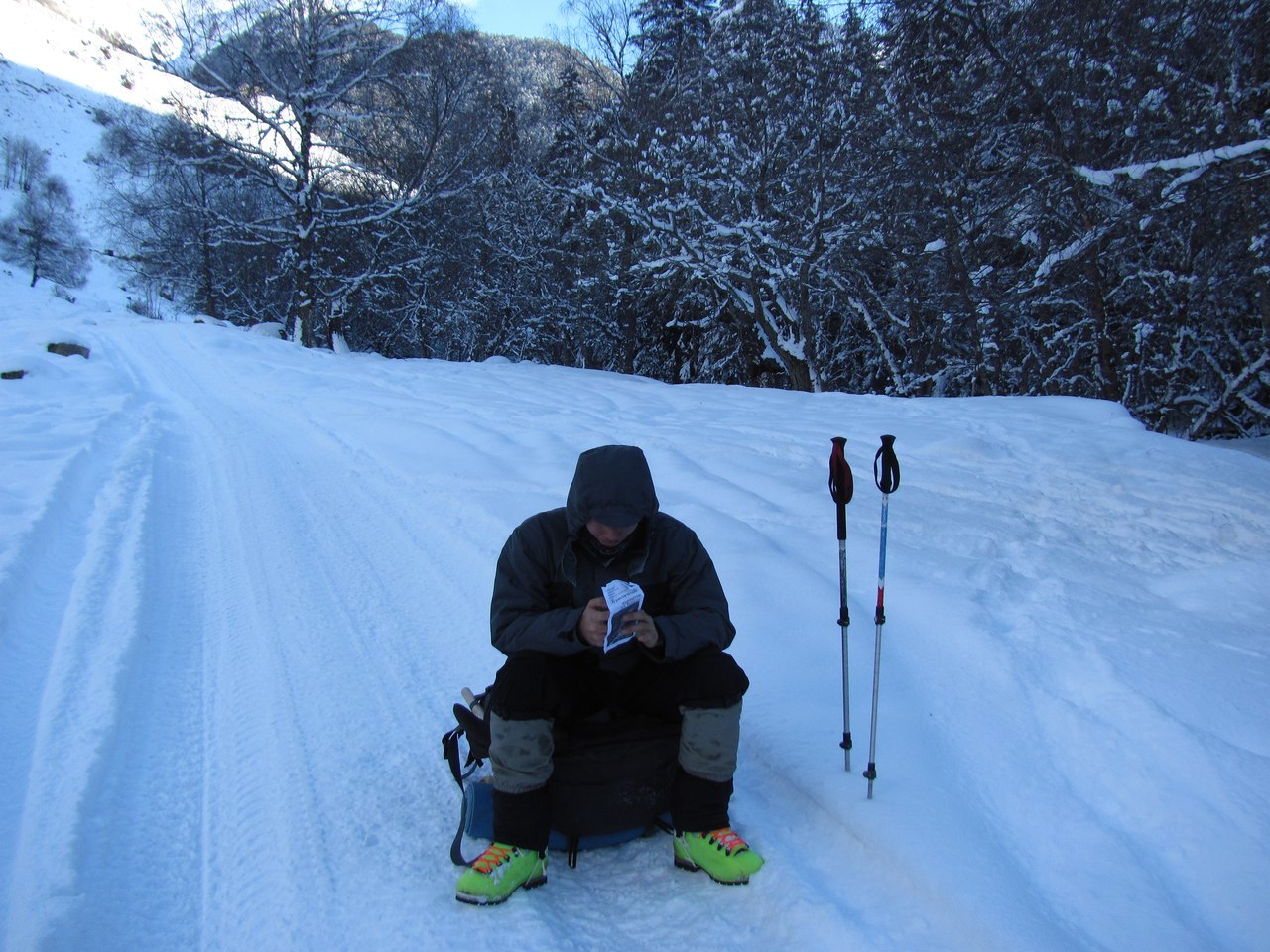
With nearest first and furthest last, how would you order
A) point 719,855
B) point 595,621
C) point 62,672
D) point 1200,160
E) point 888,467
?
1. point 595,621
2. point 719,855
3. point 888,467
4. point 62,672
5. point 1200,160

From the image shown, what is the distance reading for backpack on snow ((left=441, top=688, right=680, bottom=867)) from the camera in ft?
7.64

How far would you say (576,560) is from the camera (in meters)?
2.45

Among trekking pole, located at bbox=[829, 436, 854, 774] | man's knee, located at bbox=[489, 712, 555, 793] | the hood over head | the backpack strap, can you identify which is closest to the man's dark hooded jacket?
the hood over head

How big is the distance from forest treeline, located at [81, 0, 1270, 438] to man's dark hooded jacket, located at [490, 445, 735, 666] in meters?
6.31

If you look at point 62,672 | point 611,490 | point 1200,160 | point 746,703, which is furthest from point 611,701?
point 1200,160

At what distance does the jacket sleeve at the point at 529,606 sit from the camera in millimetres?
2275

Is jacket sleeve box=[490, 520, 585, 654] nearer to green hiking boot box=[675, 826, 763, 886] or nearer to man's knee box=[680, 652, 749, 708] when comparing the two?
man's knee box=[680, 652, 749, 708]

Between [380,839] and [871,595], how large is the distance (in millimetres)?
2659

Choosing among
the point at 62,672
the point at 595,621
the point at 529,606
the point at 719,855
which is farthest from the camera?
the point at 62,672

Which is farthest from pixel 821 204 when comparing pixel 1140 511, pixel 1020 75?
pixel 1140 511

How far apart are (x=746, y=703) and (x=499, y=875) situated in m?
1.32

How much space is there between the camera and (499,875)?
220 centimetres

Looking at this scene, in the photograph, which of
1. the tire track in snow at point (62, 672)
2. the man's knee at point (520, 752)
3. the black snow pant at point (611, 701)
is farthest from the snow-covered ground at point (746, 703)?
the man's knee at point (520, 752)

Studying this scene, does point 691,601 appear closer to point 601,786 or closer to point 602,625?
point 602,625
